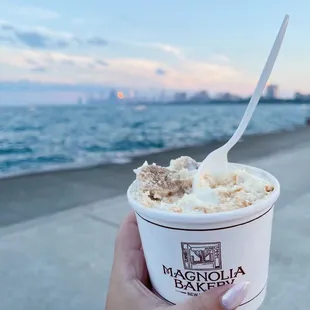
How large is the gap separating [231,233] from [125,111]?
27214 millimetres

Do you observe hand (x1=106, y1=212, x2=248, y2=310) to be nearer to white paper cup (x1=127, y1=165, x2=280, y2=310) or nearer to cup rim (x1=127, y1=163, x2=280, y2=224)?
white paper cup (x1=127, y1=165, x2=280, y2=310)

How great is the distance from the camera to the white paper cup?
995mm

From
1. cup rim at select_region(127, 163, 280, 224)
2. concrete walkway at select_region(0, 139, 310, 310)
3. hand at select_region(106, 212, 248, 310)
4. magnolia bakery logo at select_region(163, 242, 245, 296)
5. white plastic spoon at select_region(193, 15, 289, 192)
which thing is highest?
white plastic spoon at select_region(193, 15, 289, 192)

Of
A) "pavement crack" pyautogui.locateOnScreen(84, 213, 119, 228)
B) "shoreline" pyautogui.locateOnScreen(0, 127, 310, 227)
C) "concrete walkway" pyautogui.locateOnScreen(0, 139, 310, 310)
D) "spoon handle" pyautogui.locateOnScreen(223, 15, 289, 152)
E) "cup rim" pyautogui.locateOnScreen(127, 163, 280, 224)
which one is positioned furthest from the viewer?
"shoreline" pyautogui.locateOnScreen(0, 127, 310, 227)

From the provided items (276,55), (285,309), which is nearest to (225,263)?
(276,55)

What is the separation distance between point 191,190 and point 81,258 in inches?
77.6

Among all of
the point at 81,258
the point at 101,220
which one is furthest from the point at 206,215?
the point at 101,220

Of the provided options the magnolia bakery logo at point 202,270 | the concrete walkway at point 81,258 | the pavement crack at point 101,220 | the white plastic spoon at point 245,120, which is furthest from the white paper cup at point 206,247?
the pavement crack at point 101,220

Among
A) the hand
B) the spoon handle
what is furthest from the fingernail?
the spoon handle

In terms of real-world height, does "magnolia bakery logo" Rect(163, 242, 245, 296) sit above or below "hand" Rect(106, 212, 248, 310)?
above

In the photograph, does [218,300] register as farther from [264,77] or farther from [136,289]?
[264,77]

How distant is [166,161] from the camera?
611cm

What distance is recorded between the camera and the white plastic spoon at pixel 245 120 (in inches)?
44.4

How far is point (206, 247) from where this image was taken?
3.32ft
